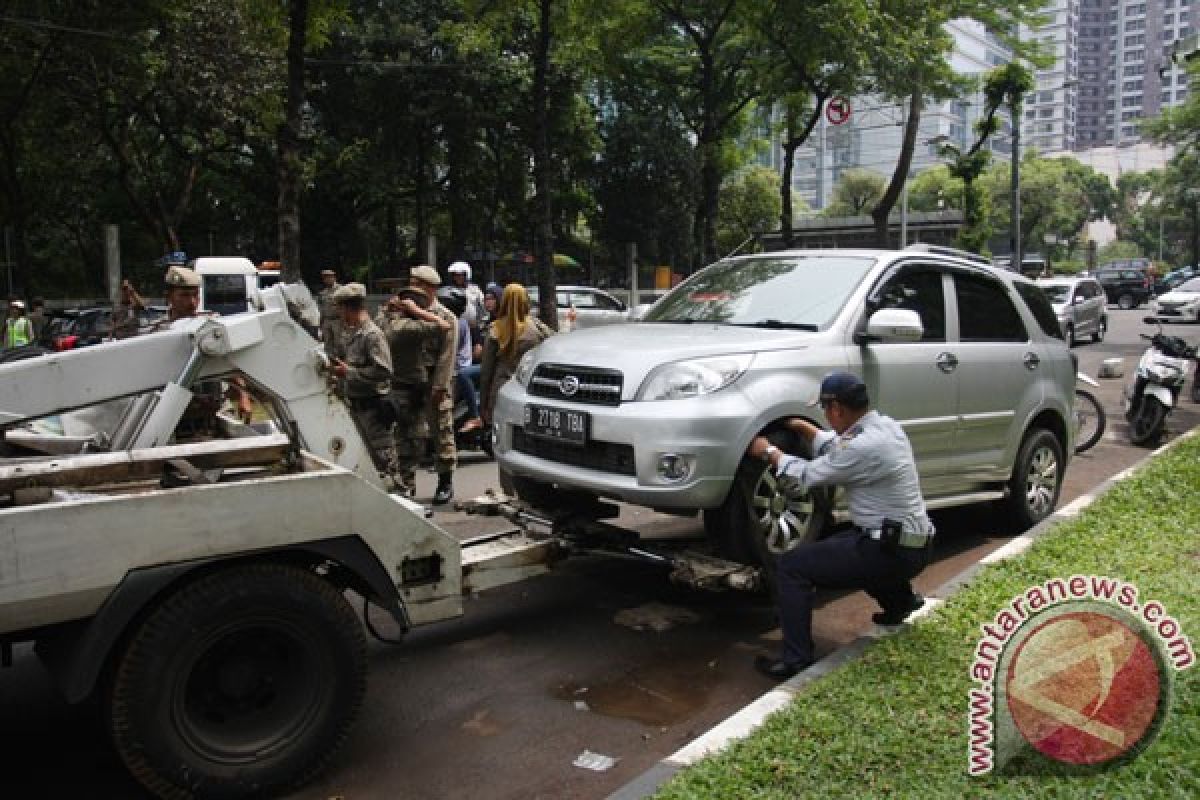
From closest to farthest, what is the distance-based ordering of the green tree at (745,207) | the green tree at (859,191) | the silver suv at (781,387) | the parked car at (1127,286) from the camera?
the silver suv at (781,387) < the parked car at (1127,286) < the green tree at (745,207) < the green tree at (859,191)

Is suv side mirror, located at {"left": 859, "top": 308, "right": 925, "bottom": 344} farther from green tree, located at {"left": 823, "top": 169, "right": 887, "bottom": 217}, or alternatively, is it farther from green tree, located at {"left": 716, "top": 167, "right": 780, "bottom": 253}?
green tree, located at {"left": 823, "top": 169, "right": 887, "bottom": 217}

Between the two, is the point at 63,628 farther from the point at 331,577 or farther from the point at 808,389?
the point at 808,389

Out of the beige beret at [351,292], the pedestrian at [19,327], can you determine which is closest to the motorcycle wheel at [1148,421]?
the beige beret at [351,292]

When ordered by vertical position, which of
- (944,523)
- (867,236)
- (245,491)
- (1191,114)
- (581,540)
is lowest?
(944,523)

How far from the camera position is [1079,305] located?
22781 millimetres

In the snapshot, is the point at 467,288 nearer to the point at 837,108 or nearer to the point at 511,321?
the point at 511,321

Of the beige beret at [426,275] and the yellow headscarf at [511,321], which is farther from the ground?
the beige beret at [426,275]

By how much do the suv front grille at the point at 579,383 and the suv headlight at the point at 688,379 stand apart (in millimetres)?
165

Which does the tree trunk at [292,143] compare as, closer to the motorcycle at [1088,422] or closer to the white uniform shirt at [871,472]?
the motorcycle at [1088,422]

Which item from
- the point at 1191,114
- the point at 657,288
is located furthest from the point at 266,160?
the point at 1191,114

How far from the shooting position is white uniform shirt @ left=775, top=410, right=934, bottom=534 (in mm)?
4422

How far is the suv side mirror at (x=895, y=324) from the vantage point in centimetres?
527

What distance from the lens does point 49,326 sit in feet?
61.0

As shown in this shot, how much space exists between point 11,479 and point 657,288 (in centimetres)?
3139
